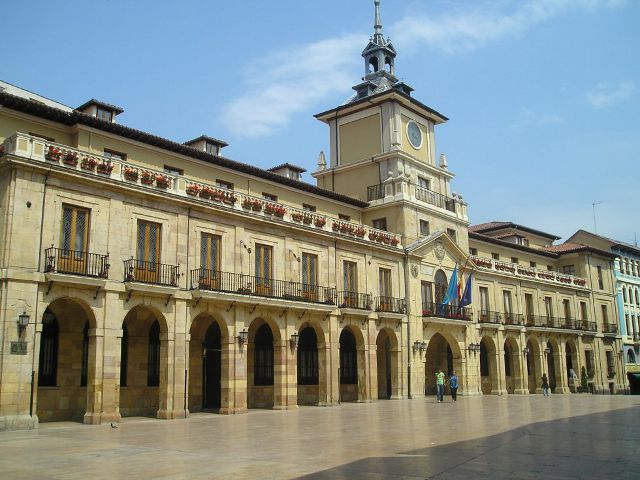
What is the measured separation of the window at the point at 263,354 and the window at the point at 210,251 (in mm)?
5961

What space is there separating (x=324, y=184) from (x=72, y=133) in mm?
21874

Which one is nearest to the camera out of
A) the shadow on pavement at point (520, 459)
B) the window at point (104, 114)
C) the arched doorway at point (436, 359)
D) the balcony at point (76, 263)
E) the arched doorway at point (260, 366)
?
the shadow on pavement at point (520, 459)

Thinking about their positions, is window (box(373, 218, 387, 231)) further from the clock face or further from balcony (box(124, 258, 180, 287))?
balcony (box(124, 258, 180, 287))

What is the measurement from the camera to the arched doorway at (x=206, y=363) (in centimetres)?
2984

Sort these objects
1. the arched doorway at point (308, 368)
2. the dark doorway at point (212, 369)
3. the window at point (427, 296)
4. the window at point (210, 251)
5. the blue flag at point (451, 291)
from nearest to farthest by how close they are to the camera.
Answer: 1. the window at point (210, 251)
2. the dark doorway at point (212, 369)
3. the arched doorway at point (308, 368)
4. the blue flag at point (451, 291)
5. the window at point (427, 296)

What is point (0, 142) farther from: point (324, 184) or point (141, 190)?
point (324, 184)

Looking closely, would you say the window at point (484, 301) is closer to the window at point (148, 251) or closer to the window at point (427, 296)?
the window at point (427, 296)

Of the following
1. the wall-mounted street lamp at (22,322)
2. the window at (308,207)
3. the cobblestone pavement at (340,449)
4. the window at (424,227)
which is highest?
the window at (308,207)

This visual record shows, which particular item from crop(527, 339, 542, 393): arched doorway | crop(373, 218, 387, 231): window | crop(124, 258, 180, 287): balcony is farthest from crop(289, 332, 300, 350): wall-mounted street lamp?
crop(527, 339, 542, 393): arched doorway

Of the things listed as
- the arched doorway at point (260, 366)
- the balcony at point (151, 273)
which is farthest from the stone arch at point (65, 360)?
the arched doorway at point (260, 366)

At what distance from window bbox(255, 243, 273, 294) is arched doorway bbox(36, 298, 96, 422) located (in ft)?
26.5

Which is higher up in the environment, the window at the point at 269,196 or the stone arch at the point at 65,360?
the window at the point at 269,196

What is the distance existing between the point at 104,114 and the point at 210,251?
7704 mm

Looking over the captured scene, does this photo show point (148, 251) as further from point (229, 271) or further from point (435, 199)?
point (435, 199)
